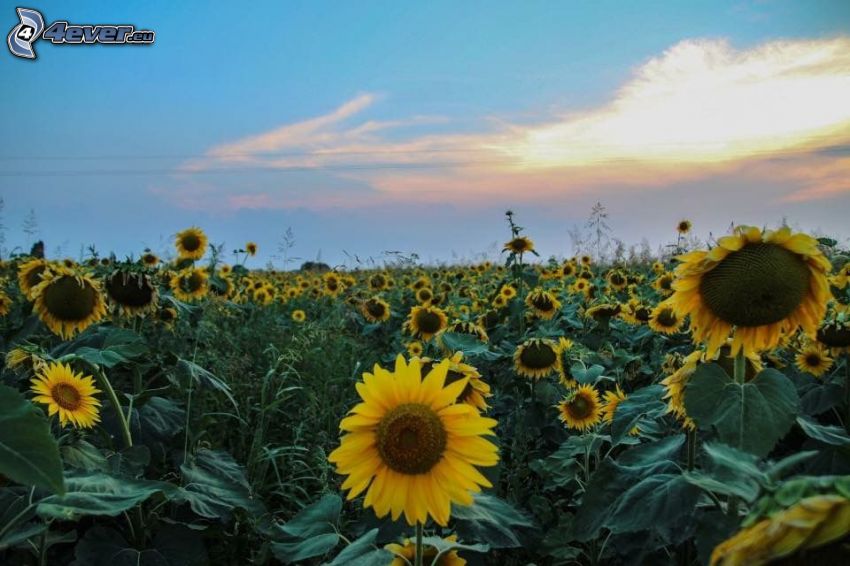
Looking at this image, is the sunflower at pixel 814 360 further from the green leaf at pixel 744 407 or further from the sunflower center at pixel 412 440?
the sunflower center at pixel 412 440

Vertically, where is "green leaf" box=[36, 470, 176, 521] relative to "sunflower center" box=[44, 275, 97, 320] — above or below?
below

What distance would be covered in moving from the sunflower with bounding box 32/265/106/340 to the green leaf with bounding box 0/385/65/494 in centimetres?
231

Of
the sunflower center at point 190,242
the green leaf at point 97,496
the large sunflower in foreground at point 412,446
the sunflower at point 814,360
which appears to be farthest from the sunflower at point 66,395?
the sunflower center at point 190,242

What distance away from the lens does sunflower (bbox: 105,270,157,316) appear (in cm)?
355

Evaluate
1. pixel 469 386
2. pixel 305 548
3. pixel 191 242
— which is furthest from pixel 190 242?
pixel 305 548

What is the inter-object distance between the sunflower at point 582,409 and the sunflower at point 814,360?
1.02 meters

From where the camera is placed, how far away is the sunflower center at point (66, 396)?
93.2 inches

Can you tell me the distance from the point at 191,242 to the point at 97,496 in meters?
6.15

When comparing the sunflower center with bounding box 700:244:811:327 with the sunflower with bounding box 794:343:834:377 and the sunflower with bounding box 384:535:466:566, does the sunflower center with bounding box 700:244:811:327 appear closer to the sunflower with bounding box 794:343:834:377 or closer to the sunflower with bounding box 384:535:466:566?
the sunflower with bounding box 384:535:466:566

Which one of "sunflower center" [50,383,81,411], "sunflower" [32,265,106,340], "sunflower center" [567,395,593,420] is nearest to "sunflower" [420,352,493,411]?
"sunflower center" [567,395,593,420]

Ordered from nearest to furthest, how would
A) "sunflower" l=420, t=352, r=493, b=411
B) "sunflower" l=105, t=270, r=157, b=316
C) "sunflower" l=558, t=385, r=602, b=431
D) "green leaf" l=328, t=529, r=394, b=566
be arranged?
"green leaf" l=328, t=529, r=394, b=566 → "sunflower" l=420, t=352, r=493, b=411 → "sunflower" l=558, t=385, r=602, b=431 → "sunflower" l=105, t=270, r=157, b=316

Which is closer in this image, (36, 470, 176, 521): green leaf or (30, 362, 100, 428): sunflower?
(36, 470, 176, 521): green leaf

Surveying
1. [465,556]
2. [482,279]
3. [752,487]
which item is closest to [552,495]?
[465,556]

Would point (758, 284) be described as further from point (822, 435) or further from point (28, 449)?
point (28, 449)
